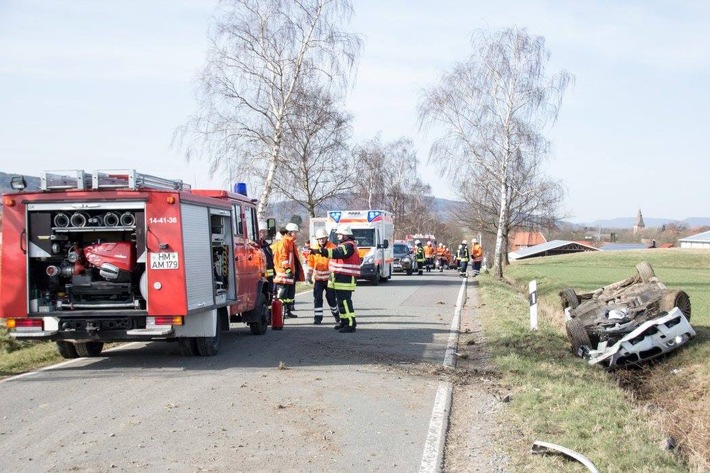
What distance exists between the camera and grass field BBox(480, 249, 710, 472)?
6355mm

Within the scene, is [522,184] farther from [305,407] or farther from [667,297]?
[305,407]

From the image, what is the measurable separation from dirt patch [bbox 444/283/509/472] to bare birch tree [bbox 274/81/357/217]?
1847 centimetres

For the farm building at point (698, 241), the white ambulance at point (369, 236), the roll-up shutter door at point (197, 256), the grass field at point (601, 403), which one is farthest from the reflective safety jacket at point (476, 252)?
the farm building at point (698, 241)

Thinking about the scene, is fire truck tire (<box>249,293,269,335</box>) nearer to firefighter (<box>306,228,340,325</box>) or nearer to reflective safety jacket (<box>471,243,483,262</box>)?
firefighter (<box>306,228,340,325</box>)

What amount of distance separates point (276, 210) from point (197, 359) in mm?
Result: 32691

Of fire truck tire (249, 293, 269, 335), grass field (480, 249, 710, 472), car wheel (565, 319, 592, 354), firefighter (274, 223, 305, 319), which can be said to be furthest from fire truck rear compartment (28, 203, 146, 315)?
car wheel (565, 319, 592, 354)

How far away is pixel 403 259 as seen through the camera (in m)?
41.8

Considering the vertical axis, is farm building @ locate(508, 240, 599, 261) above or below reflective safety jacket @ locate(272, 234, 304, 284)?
below

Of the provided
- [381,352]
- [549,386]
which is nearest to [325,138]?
[381,352]

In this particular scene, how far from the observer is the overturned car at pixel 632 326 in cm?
1198

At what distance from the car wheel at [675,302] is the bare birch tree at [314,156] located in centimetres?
1788

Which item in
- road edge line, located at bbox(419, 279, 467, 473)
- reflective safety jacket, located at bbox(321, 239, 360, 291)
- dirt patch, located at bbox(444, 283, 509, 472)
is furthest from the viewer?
reflective safety jacket, located at bbox(321, 239, 360, 291)

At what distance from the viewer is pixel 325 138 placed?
3572 cm

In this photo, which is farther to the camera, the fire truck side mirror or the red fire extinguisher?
the fire truck side mirror
